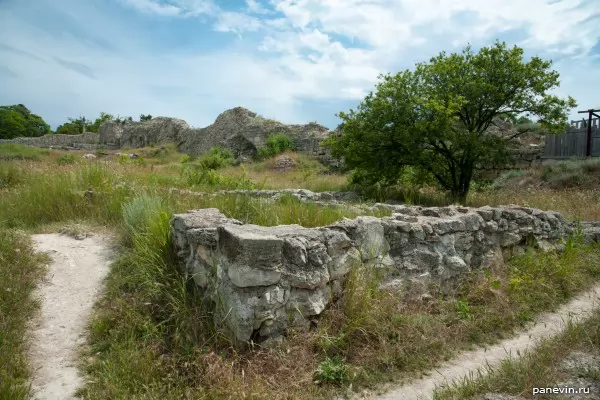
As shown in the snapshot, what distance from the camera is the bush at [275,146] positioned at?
22.8 metres

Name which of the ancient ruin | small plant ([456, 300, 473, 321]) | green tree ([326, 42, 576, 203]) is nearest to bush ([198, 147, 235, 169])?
green tree ([326, 42, 576, 203])

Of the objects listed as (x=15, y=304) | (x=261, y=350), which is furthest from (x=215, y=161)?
(x=261, y=350)

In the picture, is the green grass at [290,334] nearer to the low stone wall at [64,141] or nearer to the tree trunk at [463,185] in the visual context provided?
the tree trunk at [463,185]

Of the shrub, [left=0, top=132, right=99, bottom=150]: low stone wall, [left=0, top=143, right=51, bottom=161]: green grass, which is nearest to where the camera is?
the shrub

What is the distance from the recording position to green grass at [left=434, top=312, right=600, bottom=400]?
2998mm

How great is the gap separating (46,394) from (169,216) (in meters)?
2.40

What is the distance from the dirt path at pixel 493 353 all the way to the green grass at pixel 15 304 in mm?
2858

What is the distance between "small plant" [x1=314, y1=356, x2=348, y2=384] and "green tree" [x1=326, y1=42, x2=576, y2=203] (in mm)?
8318

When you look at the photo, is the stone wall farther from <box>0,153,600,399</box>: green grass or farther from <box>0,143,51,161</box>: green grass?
<box>0,153,600,399</box>: green grass

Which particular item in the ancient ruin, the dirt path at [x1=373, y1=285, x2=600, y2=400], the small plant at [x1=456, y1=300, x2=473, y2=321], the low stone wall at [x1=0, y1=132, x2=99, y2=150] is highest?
the low stone wall at [x1=0, y1=132, x2=99, y2=150]

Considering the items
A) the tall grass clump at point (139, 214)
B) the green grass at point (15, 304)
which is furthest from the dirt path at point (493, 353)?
the tall grass clump at point (139, 214)

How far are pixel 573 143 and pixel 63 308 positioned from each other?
19086 millimetres

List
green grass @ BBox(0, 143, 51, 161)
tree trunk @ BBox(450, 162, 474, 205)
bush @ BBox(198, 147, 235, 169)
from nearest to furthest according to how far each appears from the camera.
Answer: tree trunk @ BBox(450, 162, 474, 205) < green grass @ BBox(0, 143, 51, 161) < bush @ BBox(198, 147, 235, 169)

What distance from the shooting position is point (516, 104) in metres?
11.3
